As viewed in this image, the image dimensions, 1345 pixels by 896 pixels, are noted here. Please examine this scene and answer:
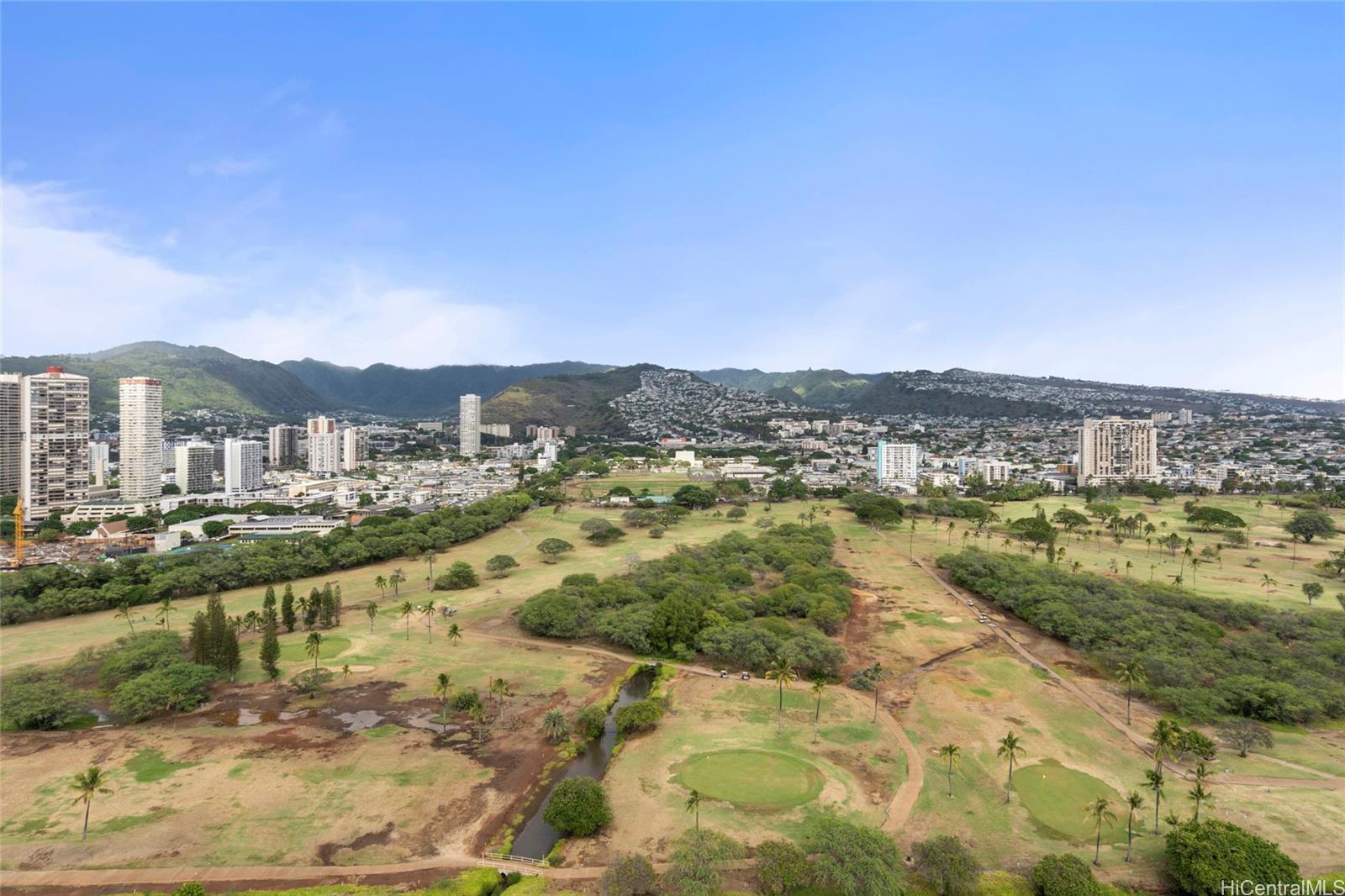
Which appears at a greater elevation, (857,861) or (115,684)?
(857,861)

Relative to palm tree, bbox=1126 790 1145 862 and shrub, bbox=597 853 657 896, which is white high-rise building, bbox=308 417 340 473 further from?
palm tree, bbox=1126 790 1145 862

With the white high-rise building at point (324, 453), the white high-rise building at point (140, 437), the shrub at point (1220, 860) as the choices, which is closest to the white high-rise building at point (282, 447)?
the white high-rise building at point (324, 453)

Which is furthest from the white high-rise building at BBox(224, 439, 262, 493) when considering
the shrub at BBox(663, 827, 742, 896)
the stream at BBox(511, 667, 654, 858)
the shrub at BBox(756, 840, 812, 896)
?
the shrub at BBox(756, 840, 812, 896)

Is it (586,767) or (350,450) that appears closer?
(586,767)

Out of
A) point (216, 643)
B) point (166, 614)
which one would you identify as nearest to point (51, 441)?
point (166, 614)

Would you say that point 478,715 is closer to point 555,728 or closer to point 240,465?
point 555,728

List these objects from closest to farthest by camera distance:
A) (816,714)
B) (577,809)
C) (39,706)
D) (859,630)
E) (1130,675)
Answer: (577,809)
(39,706)
(816,714)
(1130,675)
(859,630)
